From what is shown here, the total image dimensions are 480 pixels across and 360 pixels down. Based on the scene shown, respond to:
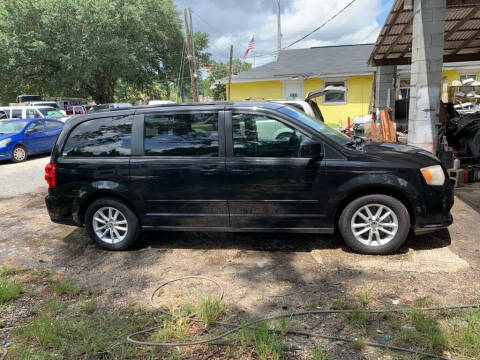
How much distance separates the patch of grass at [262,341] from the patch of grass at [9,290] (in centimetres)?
236

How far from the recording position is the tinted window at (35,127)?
12.8 meters

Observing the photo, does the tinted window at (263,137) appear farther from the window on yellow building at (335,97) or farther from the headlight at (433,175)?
A: the window on yellow building at (335,97)

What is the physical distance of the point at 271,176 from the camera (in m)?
4.16

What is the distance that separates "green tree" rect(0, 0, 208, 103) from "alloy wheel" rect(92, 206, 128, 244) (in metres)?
24.5

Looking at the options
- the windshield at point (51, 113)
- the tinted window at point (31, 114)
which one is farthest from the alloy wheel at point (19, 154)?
the windshield at point (51, 113)

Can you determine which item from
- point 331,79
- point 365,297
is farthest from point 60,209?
point 331,79

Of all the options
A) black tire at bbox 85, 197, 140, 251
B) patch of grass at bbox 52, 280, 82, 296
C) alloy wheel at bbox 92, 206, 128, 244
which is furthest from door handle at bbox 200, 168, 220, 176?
patch of grass at bbox 52, 280, 82, 296

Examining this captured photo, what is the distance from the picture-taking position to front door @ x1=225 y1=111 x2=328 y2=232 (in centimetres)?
414

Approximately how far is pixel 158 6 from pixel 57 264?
30243 mm

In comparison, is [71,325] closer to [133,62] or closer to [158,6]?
[133,62]

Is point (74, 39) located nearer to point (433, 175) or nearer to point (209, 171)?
point (209, 171)

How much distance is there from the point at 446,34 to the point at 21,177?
39.4 ft

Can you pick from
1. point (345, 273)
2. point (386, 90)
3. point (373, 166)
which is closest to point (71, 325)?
point (345, 273)

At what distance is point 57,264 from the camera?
4.52m
